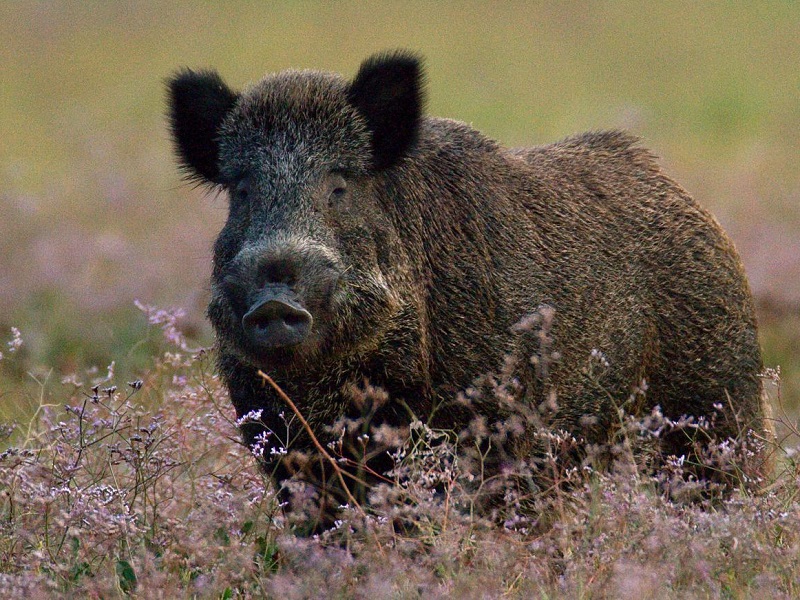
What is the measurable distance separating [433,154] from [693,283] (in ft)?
4.36

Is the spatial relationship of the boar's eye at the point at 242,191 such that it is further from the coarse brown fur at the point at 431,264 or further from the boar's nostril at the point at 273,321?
the boar's nostril at the point at 273,321

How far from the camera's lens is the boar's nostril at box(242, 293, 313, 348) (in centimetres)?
Answer: 468

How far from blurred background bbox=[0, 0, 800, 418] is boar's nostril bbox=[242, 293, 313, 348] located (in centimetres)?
108

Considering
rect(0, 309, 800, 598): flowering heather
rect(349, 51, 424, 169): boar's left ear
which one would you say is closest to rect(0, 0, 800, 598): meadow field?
rect(0, 309, 800, 598): flowering heather

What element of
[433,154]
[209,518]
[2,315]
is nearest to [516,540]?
[209,518]

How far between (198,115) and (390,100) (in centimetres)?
79

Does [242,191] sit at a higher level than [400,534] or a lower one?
higher

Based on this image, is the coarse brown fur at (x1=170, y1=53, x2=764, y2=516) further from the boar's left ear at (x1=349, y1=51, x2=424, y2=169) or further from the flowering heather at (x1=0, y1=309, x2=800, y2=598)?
the flowering heather at (x1=0, y1=309, x2=800, y2=598)

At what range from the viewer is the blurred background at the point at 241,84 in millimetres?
11062

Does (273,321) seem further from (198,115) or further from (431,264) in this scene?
(198,115)

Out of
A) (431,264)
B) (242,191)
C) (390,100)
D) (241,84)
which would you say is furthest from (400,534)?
(241,84)

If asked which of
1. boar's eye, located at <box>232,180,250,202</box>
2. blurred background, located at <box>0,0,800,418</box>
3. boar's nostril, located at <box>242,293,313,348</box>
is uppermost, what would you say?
blurred background, located at <box>0,0,800,418</box>

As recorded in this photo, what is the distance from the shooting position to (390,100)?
18.3ft

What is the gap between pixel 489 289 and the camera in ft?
18.0
